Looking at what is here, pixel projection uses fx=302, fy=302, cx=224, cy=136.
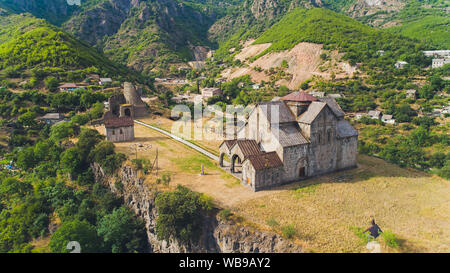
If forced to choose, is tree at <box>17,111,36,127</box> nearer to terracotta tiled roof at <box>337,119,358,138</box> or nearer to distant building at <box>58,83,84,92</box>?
distant building at <box>58,83,84,92</box>

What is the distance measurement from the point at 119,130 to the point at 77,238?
71.0 ft

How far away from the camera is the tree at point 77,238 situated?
94.7 feet

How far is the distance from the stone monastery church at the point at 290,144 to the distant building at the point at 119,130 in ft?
60.6

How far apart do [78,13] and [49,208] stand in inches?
7657

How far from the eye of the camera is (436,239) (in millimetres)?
24375

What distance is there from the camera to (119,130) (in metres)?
47.8

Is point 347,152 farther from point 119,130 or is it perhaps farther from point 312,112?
point 119,130

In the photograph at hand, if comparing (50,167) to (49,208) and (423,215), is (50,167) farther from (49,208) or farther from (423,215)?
(423,215)

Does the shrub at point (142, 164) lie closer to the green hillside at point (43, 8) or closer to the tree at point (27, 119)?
the tree at point (27, 119)

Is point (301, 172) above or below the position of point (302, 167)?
below

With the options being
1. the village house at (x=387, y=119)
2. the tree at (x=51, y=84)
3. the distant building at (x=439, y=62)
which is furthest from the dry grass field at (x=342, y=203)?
the distant building at (x=439, y=62)

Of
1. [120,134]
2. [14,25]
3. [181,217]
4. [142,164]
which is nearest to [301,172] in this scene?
[181,217]

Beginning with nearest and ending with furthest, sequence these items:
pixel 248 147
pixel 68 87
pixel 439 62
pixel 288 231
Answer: pixel 288 231
pixel 248 147
pixel 68 87
pixel 439 62

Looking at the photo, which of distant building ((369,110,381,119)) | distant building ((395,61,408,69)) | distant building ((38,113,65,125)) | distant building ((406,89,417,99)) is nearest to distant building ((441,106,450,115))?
distant building ((406,89,417,99))
